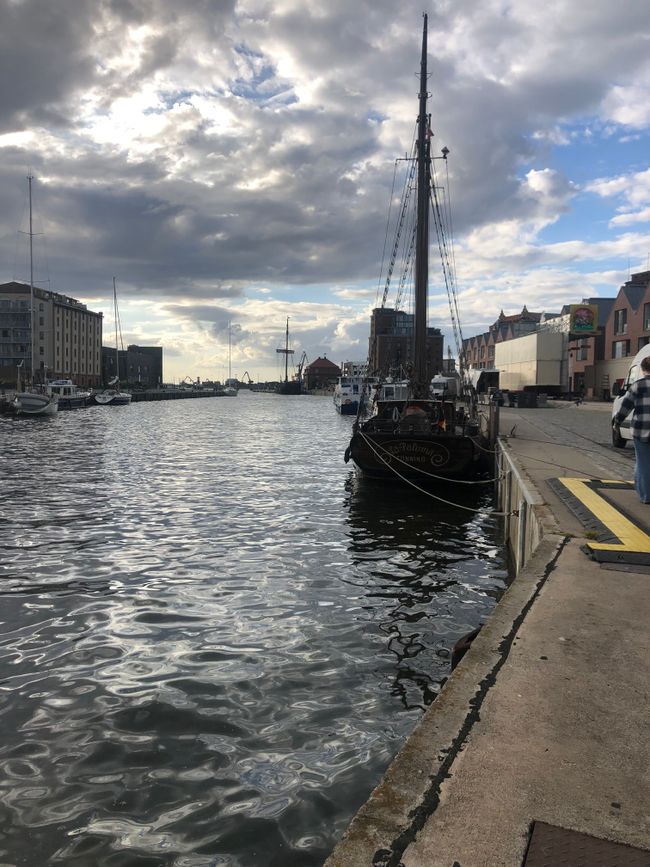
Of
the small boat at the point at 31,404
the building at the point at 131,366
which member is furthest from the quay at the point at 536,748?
the building at the point at 131,366

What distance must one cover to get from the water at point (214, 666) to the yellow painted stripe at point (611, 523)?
1.78 m

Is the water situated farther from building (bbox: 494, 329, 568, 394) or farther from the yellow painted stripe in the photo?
building (bbox: 494, 329, 568, 394)

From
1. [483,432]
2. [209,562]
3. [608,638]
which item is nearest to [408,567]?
[209,562]

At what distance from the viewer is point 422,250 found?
24766mm

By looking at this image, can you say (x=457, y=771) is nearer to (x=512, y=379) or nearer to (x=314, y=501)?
(x=314, y=501)

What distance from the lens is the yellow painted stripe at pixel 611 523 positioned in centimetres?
687

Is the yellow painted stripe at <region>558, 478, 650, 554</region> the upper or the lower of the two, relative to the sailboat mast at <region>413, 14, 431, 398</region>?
lower

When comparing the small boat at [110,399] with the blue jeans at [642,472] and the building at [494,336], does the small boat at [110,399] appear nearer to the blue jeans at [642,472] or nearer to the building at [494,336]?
the building at [494,336]

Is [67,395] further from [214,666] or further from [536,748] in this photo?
[536,748]

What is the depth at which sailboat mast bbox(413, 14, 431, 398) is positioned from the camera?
76.9 feet

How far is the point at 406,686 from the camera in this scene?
6039 millimetres

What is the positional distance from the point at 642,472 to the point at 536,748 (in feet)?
23.9

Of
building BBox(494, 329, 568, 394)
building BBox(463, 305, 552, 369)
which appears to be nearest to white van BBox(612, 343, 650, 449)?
building BBox(494, 329, 568, 394)

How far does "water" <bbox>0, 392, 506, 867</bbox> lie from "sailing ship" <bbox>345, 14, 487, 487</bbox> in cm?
217
